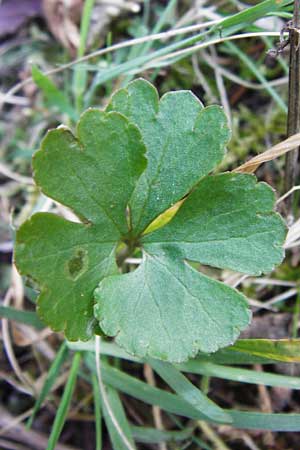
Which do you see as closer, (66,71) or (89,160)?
(89,160)

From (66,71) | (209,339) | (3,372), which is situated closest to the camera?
(209,339)

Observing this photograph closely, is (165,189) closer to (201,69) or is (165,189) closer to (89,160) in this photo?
(89,160)

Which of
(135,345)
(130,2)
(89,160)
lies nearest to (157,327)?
(135,345)

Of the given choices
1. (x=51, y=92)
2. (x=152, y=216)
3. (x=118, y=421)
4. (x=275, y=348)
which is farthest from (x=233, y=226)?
(x=51, y=92)

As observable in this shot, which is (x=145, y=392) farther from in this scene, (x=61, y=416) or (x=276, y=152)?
(x=276, y=152)

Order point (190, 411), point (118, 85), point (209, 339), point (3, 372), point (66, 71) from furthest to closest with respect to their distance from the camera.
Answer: point (66, 71) < point (118, 85) < point (3, 372) < point (190, 411) < point (209, 339)

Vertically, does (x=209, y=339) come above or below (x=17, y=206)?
below

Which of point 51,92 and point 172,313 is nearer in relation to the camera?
point 172,313
